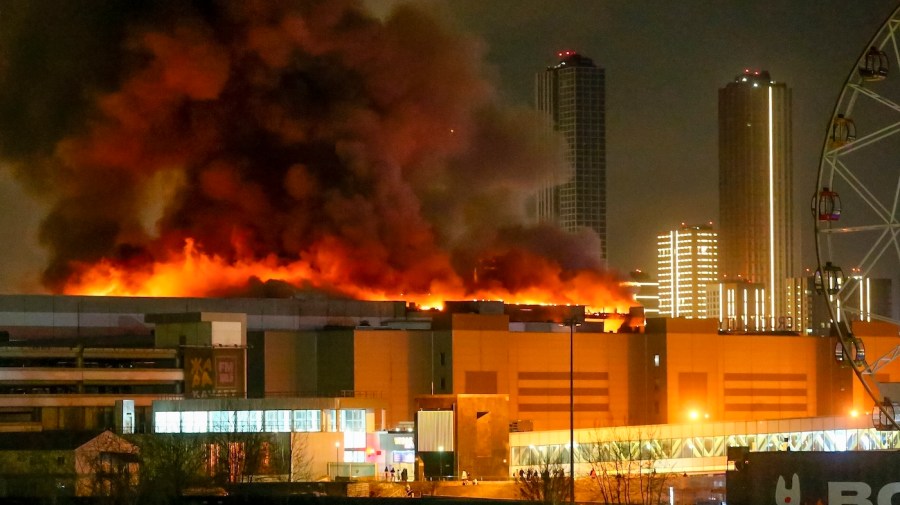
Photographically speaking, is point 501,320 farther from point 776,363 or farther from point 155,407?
point 155,407

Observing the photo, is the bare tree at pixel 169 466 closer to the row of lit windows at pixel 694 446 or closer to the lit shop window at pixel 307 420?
the lit shop window at pixel 307 420

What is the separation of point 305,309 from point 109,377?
20.5 metres

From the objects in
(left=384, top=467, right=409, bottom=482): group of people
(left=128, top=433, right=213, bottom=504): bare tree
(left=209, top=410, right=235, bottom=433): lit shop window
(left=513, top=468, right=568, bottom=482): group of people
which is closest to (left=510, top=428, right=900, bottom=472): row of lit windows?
(left=513, top=468, right=568, bottom=482): group of people

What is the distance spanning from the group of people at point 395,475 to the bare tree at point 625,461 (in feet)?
25.8

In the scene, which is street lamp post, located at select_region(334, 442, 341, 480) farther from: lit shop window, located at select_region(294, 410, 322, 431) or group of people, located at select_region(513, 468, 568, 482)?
group of people, located at select_region(513, 468, 568, 482)

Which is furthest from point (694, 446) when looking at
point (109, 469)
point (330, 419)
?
point (109, 469)

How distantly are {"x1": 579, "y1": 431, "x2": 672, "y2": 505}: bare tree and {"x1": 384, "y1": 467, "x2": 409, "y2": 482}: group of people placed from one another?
7.85m

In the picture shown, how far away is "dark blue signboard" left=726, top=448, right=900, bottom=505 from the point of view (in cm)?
4500

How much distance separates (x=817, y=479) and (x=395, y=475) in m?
38.5

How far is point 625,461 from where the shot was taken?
3403 inches

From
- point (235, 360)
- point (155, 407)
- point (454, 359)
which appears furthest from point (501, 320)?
point (155, 407)

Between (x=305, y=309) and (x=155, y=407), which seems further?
(x=305, y=309)

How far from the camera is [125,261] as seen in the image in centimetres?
11544

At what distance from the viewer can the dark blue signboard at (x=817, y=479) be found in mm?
45000
